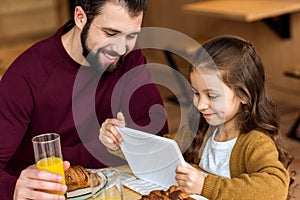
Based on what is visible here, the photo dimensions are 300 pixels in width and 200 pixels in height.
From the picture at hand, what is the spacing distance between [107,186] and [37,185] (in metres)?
0.17

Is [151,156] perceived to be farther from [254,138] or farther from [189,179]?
[254,138]

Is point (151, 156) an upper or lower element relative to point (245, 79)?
lower

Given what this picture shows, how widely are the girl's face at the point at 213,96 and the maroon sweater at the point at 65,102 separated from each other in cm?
37

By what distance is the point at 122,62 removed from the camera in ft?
6.70

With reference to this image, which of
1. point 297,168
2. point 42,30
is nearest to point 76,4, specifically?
point 297,168

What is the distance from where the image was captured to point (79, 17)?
6.39 feet

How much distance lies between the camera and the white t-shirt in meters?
1.70

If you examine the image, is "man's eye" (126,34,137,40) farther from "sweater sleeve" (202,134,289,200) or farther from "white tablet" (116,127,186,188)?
"sweater sleeve" (202,134,289,200)

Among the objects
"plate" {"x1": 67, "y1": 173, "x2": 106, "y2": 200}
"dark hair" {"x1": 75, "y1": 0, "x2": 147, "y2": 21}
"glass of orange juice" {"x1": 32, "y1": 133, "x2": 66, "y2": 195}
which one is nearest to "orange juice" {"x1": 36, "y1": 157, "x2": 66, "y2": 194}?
"glass of orange juice" {"x1": 32, "y1": 133, "x2": 66, "y2": 195}

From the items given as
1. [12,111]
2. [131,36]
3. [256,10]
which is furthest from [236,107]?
[256,10]

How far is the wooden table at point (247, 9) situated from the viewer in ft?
13.3

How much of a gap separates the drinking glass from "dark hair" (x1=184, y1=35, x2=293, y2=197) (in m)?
0.41

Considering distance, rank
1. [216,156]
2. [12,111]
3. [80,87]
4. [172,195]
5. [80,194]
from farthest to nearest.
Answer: [80,87]
[12,111]
[216,156]
[80,194]
[172,195]

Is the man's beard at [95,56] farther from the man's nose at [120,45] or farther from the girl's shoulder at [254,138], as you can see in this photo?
the girl's shoulder at [254,138]
